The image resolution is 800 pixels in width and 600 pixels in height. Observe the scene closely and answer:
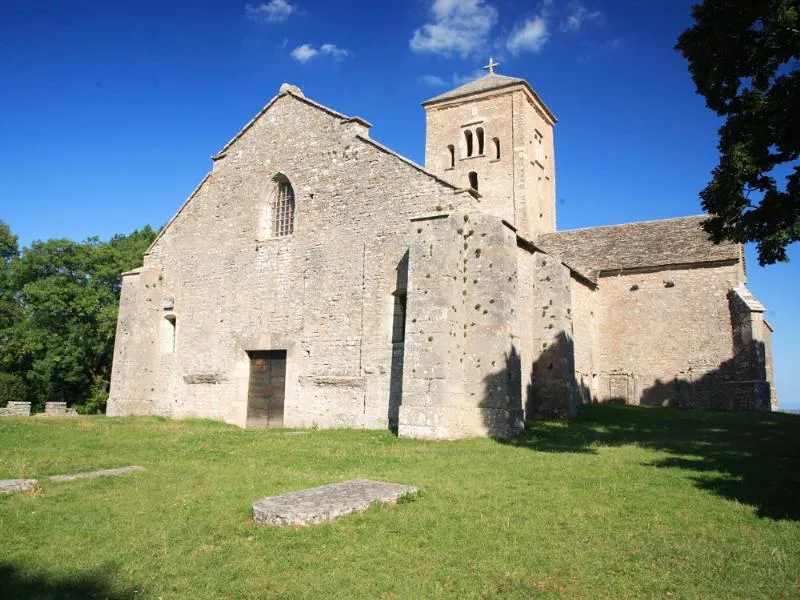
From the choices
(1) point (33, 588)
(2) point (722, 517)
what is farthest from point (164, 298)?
(2) point (722, 517)

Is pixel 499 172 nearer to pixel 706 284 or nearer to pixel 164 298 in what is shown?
pixel 706 284

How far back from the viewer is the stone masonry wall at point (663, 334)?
2498 cm

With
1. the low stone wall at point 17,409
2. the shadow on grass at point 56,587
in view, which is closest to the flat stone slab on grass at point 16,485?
the shadow on grass at point 56,587

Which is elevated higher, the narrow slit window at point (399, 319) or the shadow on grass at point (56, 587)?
the narrow slit window at point (399, 319)

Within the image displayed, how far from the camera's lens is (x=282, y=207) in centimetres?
1944

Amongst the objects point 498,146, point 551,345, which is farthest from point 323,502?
point 498,146

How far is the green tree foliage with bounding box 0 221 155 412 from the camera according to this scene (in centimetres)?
3597

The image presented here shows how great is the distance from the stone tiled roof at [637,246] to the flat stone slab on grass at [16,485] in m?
21.9

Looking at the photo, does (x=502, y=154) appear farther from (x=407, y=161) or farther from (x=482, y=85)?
(x=407, y=161)

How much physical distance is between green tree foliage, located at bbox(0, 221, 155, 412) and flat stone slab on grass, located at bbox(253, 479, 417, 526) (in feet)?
109

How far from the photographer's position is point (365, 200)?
16.9m

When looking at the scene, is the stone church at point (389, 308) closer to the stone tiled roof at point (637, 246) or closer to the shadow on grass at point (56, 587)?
the stone tiled roof at point (637, 246)

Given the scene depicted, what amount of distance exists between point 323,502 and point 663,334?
23.2 meters

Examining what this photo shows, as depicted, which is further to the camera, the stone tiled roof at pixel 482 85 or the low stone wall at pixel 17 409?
the stone tiled roof at pixel 482 85
